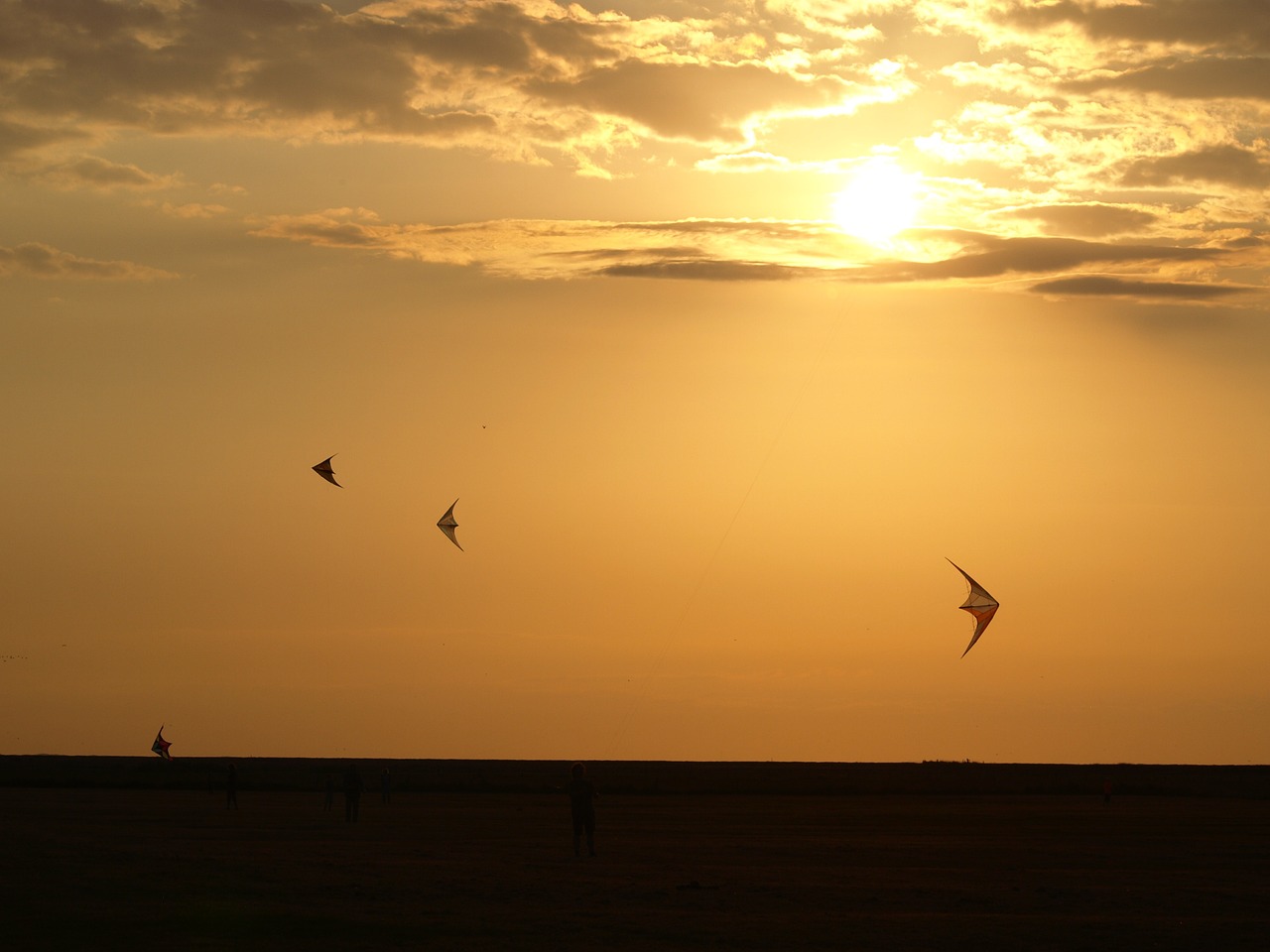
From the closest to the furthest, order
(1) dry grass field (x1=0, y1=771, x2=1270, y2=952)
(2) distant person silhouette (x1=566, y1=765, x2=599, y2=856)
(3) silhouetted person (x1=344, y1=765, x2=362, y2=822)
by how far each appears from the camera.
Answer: (1) dry grass field (x1=0, y1=771, x2=1270, y2=952) < (2) distant person silhouette (x1=566, y1=765, x2=599, y2=856) < (3) silhouetted person (x1=344, y1=765, x2=362, y2=822)

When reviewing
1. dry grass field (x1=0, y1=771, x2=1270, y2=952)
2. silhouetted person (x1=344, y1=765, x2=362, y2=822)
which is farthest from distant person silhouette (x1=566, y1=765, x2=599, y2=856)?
silhouetted person (x1=344, y1=765, x2=362, y2=822)

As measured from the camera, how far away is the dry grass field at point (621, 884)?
15.5 m

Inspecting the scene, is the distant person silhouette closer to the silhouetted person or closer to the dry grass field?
the dry grass field

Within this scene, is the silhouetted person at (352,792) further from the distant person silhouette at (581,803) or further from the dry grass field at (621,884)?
the distant person silhouette at (581,803)

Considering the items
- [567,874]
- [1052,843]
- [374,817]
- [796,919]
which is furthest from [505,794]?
[796,919]

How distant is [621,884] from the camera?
20578mm

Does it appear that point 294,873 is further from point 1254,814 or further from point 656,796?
point 656,796

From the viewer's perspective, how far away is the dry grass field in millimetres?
15469

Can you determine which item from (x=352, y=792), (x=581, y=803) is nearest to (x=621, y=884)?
(x=581, y=803)

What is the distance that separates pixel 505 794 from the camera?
2507 inches

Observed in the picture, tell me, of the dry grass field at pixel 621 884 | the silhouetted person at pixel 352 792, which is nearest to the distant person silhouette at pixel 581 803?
the dry grass field at pixel 621 884

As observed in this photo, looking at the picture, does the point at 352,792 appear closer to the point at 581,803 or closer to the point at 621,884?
the point at 581,803

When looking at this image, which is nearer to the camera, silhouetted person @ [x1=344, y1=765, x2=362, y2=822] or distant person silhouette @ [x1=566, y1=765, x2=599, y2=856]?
distant person silhouette @ [x1=566, y1=765, x2=599, y2=856]

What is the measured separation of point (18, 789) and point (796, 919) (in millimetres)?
49802
